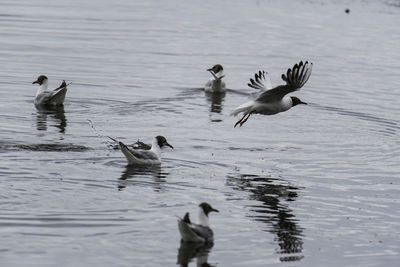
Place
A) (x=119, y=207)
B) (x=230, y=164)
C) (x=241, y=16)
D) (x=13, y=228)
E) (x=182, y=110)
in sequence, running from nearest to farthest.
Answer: (x=13, y=228), (x=119, y=207), (x=230, y=164), (x=182, y=110), (x=241, y=16)

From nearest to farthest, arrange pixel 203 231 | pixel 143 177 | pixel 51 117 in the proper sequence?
pixel 203 231
pixel 143 177
pixel 51 117

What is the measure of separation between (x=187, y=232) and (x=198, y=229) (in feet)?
0.58

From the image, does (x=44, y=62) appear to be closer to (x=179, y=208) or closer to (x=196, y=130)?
(x=196, y=130)

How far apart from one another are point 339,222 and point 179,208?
2.48 meters

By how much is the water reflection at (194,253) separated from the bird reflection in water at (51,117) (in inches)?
329

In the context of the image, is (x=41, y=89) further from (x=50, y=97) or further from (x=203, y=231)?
(x=203, y=231)

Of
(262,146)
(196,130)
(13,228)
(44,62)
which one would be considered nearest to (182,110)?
(196,130)

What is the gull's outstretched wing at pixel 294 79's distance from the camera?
1847 cm

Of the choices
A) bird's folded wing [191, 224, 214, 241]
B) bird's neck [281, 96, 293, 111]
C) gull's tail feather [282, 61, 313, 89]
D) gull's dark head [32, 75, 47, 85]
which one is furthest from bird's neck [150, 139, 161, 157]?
gull's dark head [32, 75, 47, 85]

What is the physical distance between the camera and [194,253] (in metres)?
13.0

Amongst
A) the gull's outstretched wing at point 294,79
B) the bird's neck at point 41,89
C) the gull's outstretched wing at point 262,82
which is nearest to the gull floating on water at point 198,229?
the gull's outstretched wing at point 294,79

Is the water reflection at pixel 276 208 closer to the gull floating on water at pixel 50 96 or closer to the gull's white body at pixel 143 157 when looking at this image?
the gull's white body at pixel 143 157

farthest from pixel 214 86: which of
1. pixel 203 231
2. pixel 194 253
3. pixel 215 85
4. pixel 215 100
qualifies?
pixel 194 253

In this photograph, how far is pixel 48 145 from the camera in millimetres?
19078
